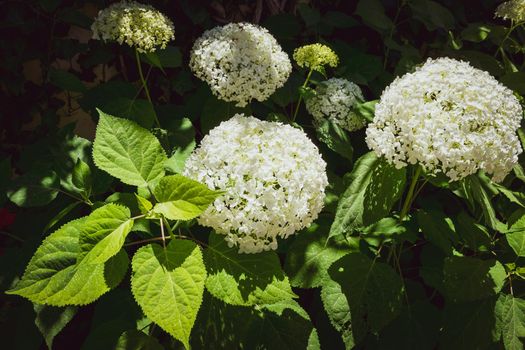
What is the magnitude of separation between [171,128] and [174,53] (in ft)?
1.49

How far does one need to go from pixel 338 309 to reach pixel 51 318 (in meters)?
1.10

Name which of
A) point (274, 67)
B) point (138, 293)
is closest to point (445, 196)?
point (274, 67)

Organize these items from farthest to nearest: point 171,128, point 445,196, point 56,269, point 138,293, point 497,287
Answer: point 445,196, point 171,128, point 497,287, point 56,269, point 138,293

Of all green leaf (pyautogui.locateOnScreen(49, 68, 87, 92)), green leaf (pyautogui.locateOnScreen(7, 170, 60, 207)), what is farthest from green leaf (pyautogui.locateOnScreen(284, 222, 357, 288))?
green leaf (pyautogui.locateOnScreen(49, 68, 87, 92))

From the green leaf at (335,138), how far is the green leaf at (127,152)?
40.6 inches

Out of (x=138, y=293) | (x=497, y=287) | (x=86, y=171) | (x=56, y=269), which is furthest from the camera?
(x=497, y=287)

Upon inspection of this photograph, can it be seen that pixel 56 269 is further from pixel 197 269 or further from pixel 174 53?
pixel 174 53

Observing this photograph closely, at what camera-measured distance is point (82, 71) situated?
2.77 metres

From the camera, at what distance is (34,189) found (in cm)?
169

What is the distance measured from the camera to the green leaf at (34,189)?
5.44 feet

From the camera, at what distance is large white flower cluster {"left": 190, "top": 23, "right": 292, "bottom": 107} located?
6.97ft

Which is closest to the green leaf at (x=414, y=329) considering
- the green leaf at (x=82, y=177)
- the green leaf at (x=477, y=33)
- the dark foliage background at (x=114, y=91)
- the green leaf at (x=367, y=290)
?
the dark foliage background at (x=114, y=91)

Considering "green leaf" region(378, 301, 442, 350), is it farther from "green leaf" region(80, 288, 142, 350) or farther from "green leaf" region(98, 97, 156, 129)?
"green leaf" region(98, 97, 156, 129)

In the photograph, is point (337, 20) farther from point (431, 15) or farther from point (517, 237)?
point (517, 237)
